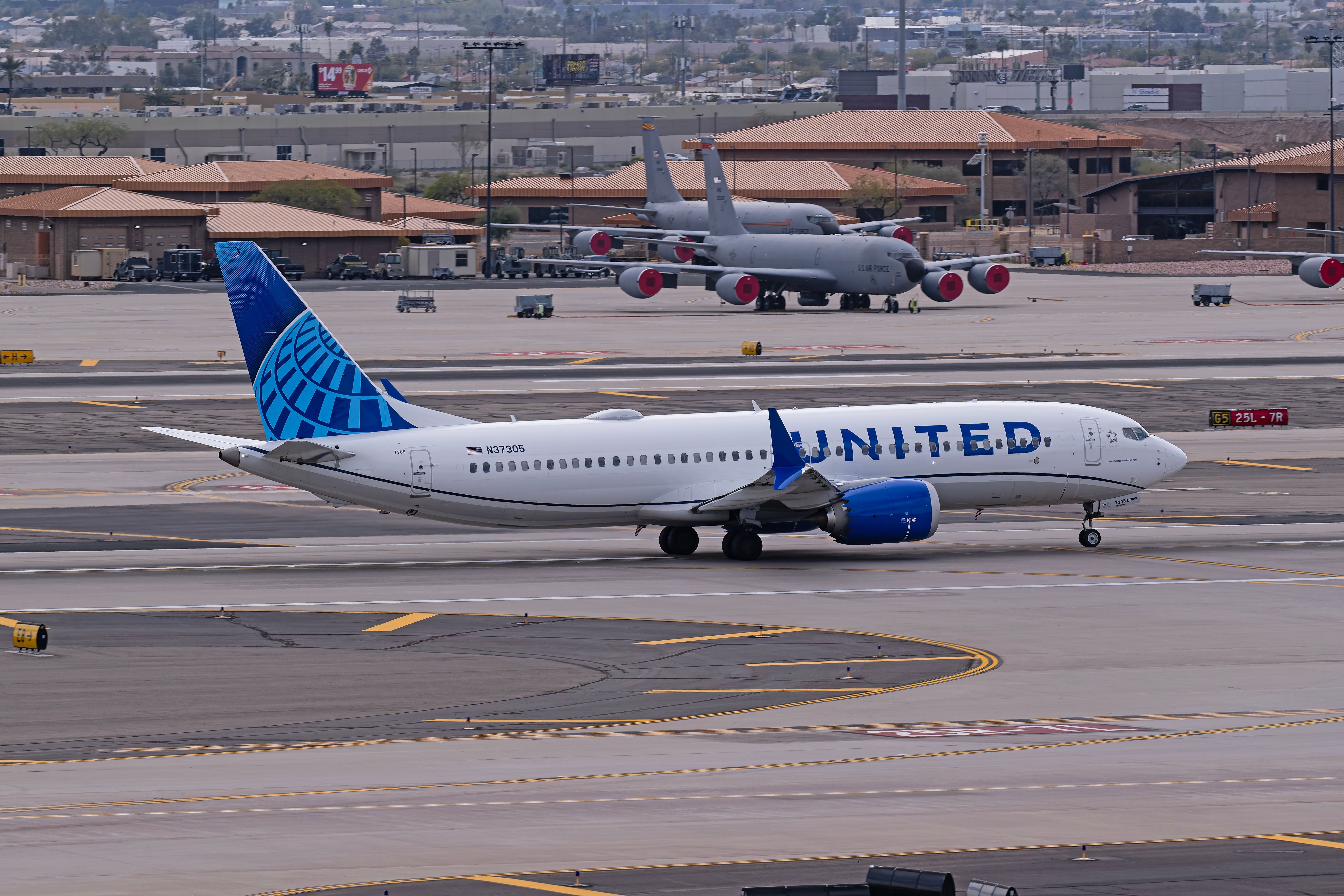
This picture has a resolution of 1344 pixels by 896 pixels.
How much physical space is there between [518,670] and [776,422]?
42.8 feet

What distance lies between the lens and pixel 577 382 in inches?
3605

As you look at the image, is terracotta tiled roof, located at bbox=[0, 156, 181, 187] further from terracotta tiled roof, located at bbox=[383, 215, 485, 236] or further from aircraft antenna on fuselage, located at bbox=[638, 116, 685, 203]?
aircraft antenna on fuselage, located at bbox=[638, 116, 685, 203]

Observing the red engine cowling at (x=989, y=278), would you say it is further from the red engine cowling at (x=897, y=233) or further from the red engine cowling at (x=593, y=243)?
the red engine cowling at (x=593, y=243)

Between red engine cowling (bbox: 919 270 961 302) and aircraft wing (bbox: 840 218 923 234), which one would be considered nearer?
red engine cowling (bbox: 919 270 961 302)

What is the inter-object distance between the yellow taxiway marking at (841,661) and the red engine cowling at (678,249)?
99774 millimetres

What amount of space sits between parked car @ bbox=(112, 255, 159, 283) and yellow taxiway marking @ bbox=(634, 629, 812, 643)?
133760 millimetres

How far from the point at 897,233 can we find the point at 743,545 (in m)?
122

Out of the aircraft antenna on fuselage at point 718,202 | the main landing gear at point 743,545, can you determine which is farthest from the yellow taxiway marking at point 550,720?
the aircraft antenna on fuselage at point 718,202

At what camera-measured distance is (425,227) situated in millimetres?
193000

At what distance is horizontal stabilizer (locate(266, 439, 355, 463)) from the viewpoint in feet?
151

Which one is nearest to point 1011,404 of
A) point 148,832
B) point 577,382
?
point 148,832

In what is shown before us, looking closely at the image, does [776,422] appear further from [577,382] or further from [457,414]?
[577,382]

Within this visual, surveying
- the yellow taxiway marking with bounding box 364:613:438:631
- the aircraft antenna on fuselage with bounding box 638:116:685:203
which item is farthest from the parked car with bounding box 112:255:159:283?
the yellow taxiway marking with bounding box 364:613:438:631

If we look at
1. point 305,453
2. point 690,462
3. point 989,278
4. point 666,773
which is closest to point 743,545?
point 690,462
